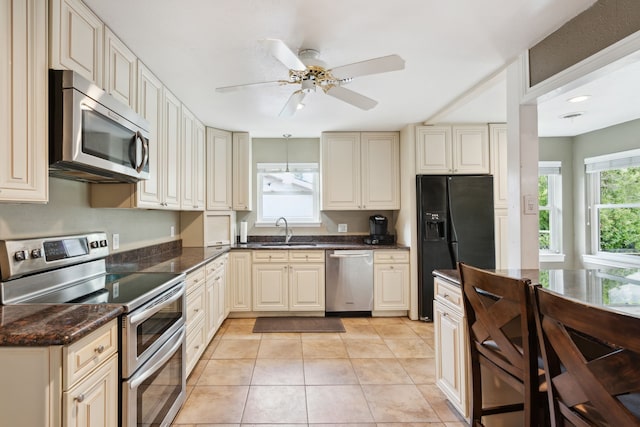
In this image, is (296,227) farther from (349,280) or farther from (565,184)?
(565,184)

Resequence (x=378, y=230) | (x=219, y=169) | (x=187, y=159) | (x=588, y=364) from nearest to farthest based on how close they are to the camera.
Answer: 1. (x=588, y=364)
2. (x=187, y=159)
3. (x=219, y=169)
4. (x=378, y=230)

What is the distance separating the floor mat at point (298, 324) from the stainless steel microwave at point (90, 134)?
7.30 feet

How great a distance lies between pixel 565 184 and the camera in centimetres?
440

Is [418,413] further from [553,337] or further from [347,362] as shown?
[553,337]

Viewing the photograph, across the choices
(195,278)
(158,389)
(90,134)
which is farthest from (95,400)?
(195,278)

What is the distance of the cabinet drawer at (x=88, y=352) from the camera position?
3.44 ft

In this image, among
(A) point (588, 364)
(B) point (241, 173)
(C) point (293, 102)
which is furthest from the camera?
(B) point (241, 173)

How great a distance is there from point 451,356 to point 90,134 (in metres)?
2.29

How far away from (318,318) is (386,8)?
3.25 meters

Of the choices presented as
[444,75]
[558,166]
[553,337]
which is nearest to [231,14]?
[444,75]

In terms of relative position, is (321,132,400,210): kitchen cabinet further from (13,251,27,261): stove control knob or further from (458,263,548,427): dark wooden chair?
(13,251,27,261): stove control knob

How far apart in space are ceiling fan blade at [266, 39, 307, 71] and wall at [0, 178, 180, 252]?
1404 millimetres

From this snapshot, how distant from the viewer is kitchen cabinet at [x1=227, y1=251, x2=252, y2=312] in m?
3.86

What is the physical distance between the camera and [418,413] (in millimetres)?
2041
